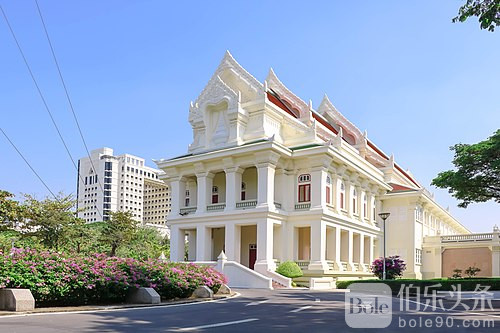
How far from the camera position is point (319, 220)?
32688mm

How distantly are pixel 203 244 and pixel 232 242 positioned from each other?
248cm

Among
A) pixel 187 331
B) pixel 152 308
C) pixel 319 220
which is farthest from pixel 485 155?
pixel 187 331

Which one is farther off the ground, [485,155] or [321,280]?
[485,155]

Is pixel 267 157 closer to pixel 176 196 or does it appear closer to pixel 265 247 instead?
pixel 265 247

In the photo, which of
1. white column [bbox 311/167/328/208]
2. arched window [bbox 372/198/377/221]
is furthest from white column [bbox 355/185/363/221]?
white column [bbox 311/167/328/208]

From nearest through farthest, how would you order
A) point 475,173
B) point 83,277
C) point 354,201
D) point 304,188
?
point 83,277 < point 475,173 < point 304,188 < point 354,201

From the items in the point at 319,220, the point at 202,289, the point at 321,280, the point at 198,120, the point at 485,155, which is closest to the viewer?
the point at 202,289

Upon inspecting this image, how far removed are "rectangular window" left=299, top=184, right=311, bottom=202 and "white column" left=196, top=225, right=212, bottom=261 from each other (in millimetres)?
6684

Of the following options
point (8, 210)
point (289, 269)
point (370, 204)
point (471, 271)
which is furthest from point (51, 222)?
point (471, 271)

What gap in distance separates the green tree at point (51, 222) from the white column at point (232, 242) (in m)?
12.5

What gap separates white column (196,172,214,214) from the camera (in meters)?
35.5

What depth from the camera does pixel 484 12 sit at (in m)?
12.0

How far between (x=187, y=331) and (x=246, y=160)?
79.8 ft

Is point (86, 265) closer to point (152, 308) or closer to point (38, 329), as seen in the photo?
point (152, 308)
